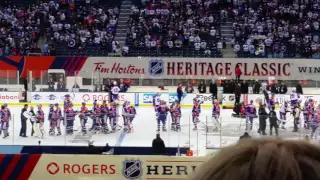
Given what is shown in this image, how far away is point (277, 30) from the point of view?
102ft

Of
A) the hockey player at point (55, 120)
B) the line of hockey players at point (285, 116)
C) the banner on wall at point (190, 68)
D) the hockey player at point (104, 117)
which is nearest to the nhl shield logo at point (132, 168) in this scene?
the line of hockey players at point (285, 116)

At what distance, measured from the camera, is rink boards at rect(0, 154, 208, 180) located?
12.3 m

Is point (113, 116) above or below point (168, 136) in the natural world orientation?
above

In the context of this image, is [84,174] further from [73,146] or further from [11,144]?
[11,144]

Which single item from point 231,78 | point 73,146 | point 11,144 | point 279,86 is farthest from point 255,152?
point 231,78

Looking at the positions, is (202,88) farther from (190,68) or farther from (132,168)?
(132,168)

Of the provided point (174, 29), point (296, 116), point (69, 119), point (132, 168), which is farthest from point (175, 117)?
point (174, 29)

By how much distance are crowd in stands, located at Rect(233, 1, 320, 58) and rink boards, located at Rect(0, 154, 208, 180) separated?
57.8 ft

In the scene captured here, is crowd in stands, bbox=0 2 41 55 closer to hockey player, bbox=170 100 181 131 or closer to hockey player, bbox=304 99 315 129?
hockey player, bbox=170 100 181 131

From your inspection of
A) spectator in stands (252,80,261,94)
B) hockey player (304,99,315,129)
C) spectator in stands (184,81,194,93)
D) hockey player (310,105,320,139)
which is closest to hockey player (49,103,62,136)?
hockey player (304,99,315,129)

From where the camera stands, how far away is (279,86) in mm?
24938

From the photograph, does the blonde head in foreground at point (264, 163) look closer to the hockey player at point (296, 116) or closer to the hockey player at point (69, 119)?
the hockey player at point (296, 116)

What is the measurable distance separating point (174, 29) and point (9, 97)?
35.0 feet

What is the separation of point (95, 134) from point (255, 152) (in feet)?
54.7
